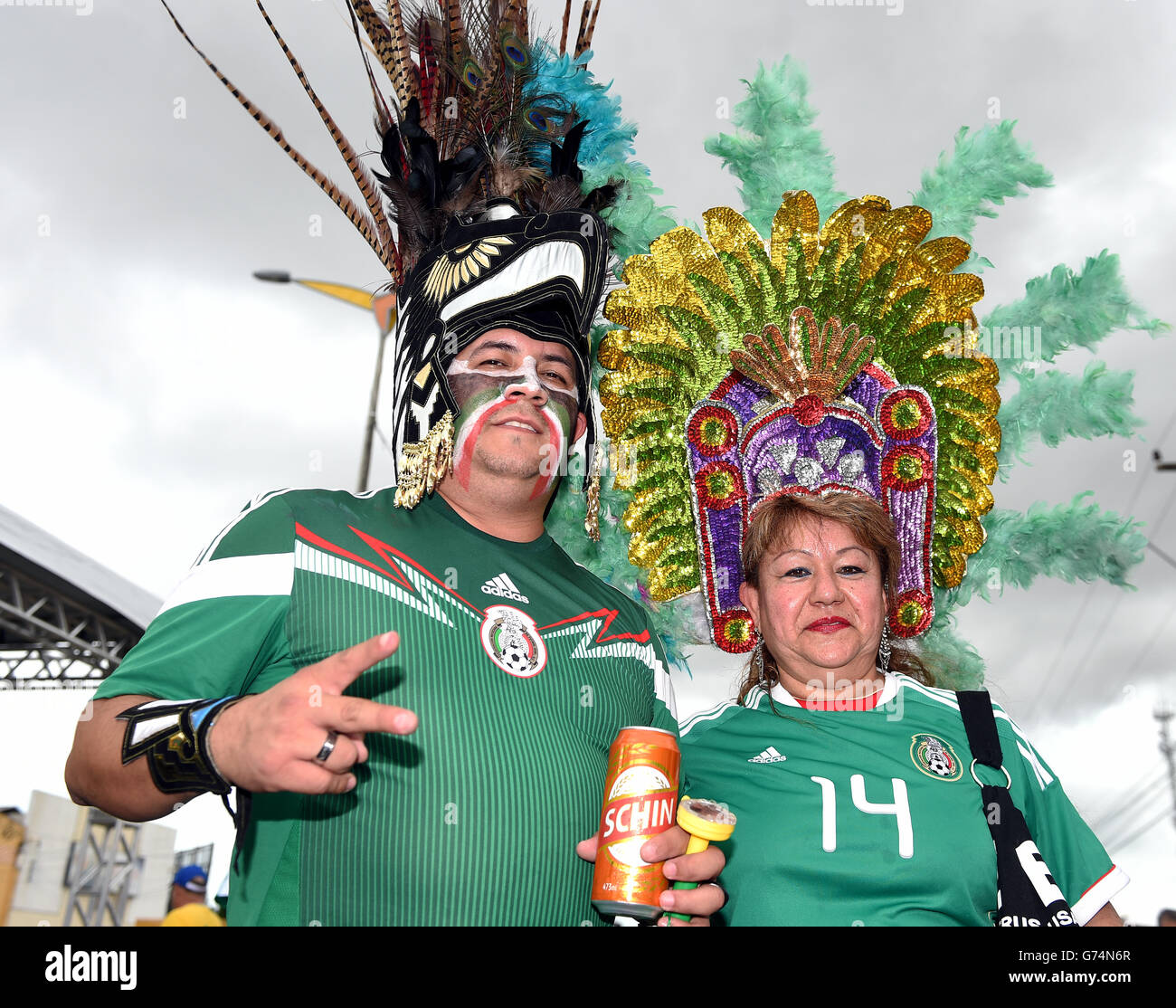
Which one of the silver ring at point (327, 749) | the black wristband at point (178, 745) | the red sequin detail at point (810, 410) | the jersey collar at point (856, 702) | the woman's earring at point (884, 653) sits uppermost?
the red sequin detail at point (810, 410)

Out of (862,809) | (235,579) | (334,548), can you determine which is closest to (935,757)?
(862,809)

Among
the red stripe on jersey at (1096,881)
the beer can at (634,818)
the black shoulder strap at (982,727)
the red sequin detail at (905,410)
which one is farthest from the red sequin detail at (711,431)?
the red stripe on jersey at (1096,881)

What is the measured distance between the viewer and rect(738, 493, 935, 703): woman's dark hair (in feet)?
8.94

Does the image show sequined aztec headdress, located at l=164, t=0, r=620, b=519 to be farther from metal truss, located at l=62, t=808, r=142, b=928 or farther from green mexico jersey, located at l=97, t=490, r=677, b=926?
metal truss, located at l=62, t=808, r=142, b=928

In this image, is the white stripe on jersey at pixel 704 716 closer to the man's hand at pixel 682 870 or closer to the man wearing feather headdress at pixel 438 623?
the man wearing feather headdress at pixel 438 623

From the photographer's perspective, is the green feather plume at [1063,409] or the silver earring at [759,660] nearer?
the silver earring at [759,660]

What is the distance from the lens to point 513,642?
225cm

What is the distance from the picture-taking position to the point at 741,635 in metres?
3.05

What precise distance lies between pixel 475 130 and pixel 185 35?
1.00m

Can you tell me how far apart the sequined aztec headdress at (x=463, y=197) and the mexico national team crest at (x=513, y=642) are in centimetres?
45

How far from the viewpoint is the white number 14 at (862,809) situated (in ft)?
7.35

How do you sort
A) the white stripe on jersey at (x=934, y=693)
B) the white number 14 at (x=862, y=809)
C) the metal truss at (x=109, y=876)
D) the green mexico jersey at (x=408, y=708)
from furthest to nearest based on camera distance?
1. the metal truss at (x=109, y=876)
2. the white stripe on jersey at (x=934, y=693)
3. the white number 14 at (x=862, y=809)
4. the green mexico jersey at (x=408, y=708)
